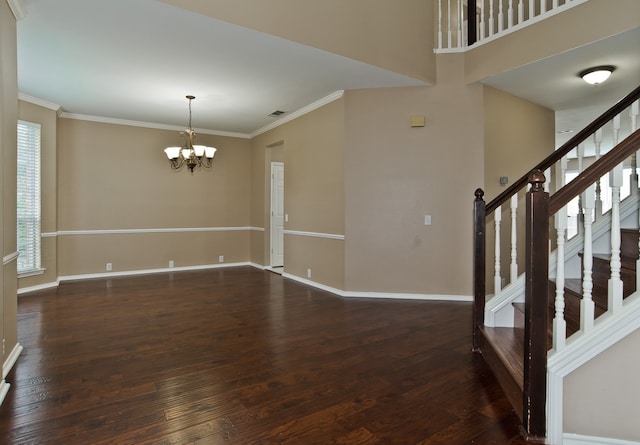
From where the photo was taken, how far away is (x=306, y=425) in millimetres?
1959

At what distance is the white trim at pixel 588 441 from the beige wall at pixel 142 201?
21.2 ft

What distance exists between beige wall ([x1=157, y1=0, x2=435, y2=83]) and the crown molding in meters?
1.12

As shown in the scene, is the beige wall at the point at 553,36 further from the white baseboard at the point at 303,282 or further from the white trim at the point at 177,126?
the white baseboard at the point at 303,282

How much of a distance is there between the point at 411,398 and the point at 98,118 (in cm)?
649

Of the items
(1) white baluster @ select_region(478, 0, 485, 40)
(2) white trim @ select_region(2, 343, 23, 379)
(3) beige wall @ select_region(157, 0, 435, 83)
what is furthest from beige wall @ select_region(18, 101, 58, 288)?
(1) white baluster @ select_region(478, 0, 485, 40)

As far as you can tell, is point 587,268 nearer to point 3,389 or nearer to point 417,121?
point 417,121

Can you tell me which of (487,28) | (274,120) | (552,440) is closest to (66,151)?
(274,120)

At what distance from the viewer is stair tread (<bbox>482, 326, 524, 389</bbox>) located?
211 centimetres

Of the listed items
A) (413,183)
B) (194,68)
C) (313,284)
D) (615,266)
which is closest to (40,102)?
(194,68)

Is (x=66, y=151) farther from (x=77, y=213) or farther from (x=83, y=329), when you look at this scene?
(x=83, y=329)

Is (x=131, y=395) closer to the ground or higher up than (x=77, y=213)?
closer to the ground

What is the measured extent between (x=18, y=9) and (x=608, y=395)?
4569 mm

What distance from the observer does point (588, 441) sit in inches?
68.3

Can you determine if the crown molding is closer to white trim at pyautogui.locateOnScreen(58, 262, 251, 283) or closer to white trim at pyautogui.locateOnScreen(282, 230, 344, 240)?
white trim at pyautogui.locateOnScreen(282, 230, 344, 240)
